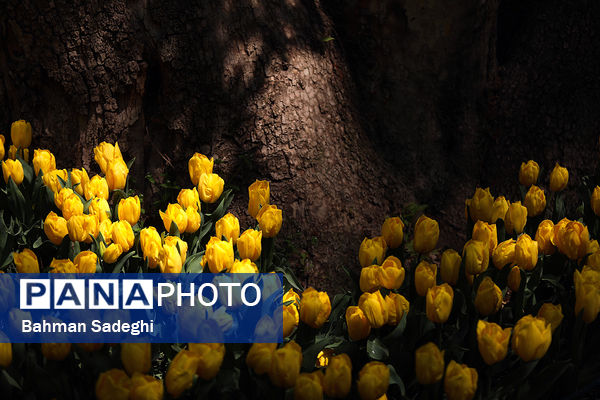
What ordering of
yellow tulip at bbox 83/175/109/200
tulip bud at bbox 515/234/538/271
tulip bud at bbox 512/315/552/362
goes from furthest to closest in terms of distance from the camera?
yellow tulip at bbox 83/175/109/200, tulip bud at bbox 515/234/538/271, tulip bud at bbox 512/315/552/362

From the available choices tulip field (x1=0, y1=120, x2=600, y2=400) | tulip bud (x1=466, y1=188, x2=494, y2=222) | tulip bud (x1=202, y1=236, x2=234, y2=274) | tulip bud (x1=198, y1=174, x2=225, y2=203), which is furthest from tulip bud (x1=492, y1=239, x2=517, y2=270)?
tulip bud (x1=198, y1=174, x2=225, y2=203)

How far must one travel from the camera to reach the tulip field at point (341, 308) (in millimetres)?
1939

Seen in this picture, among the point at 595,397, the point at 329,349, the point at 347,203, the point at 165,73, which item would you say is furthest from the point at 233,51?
the point at 595,397

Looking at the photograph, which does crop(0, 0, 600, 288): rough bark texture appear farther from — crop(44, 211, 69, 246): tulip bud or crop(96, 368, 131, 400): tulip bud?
crop(96, 368, 131, 400): tulip bud

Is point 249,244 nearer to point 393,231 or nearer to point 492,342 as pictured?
point 393,231

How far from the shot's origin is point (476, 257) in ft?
7.78

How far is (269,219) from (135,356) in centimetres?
92

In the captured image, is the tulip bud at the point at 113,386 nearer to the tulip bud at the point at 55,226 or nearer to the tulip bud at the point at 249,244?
the tulip bud at the point at 249,244

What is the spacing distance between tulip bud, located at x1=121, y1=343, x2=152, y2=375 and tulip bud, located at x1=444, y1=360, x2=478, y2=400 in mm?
917

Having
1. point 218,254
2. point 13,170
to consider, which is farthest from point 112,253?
point 13,170

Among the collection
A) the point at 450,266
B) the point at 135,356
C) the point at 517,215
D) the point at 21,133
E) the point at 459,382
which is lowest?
the point at 459,382

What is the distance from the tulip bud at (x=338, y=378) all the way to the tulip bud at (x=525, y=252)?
891mm

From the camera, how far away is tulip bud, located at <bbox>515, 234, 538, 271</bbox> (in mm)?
2402

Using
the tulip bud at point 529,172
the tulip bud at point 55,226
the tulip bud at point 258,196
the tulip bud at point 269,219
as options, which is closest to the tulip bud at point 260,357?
the tulip bud at point 269,219
